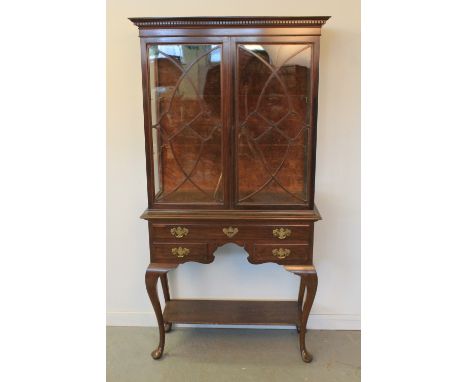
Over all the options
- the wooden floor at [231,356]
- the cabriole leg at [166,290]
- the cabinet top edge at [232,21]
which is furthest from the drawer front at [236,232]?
the cabinet top edge at [232,21]

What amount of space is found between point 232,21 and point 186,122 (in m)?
0.56

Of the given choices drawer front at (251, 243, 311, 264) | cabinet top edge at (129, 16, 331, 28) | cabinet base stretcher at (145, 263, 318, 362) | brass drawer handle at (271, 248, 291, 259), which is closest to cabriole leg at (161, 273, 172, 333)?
cabinet base stretcher at (145, 263, 318, 362)

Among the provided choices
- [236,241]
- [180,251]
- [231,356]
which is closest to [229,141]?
[236,241]

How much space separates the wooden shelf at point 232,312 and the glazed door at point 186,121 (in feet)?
2.29

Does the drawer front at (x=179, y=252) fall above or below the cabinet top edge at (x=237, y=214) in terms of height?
below

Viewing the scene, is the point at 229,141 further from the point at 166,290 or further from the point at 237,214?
the point at 166,290

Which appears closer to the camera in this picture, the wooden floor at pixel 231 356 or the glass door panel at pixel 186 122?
the glass door panel at pixel 186 122

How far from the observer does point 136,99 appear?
7.08 ft

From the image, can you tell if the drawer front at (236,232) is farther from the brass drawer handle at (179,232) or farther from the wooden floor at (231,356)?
the wooden floor at (231,356)

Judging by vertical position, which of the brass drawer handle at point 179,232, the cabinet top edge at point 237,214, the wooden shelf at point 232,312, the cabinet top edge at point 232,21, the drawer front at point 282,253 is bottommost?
the wooden shelf at point 232,312

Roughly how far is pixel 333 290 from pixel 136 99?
178 centimetres

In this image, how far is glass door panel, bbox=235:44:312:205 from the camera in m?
1.80

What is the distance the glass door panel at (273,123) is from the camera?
180 centimetres

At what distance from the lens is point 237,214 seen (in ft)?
6.17
